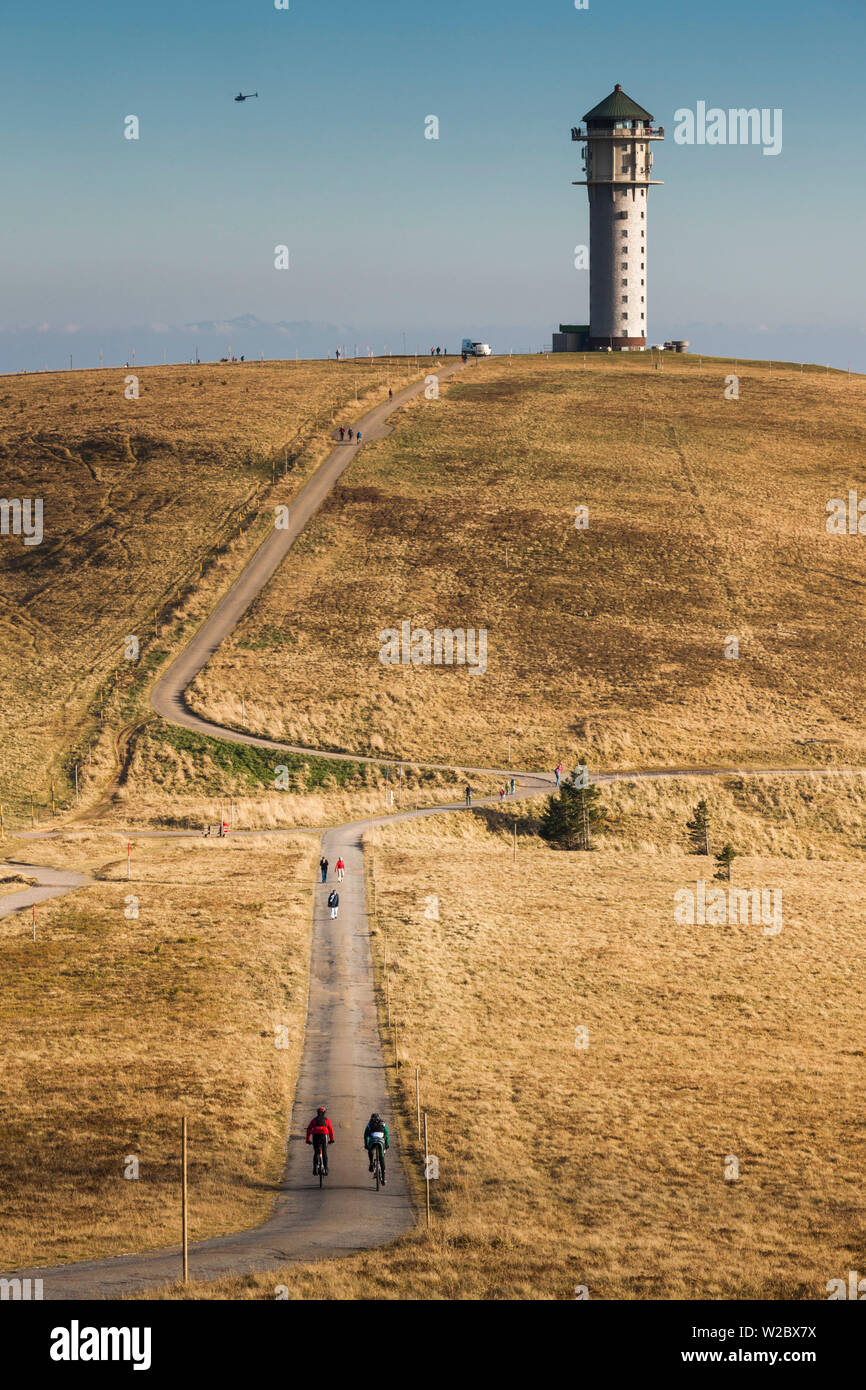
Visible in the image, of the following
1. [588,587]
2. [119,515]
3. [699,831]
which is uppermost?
[119,515]

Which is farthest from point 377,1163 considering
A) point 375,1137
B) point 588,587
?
point 588,587

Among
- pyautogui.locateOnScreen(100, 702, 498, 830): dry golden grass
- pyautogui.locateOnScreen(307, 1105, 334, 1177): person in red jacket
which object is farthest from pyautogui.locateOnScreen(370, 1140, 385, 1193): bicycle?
pyautogui.locateOnScreen(100, 702, 498, 830): dry golden grass

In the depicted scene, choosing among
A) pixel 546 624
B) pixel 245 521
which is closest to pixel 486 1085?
pixel 546 624

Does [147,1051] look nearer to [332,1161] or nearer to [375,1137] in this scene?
[332,1161]

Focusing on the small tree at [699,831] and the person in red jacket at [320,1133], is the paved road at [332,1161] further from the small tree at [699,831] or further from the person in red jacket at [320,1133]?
the small tree at [699,831]
